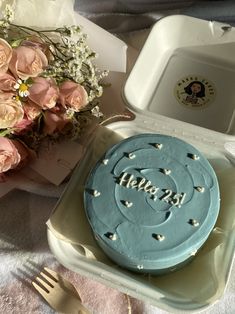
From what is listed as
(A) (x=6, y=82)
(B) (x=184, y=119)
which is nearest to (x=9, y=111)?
(A) (x=6, y=82)

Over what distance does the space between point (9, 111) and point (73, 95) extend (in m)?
0.08

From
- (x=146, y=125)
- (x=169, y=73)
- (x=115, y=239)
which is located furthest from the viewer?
(x=169, y=73)

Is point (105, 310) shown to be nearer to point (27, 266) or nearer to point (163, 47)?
point (27, 266)

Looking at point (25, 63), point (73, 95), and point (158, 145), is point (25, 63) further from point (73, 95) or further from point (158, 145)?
point (158, 145)

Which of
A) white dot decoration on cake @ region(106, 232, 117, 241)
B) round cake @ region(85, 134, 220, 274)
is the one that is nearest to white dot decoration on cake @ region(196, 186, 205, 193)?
round cake @ region(85, 134, 220, 274)

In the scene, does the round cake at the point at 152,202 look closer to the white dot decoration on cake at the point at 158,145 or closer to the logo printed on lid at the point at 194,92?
the white dot decoration on cake at the point at 158,145

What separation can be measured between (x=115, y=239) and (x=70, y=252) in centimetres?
6

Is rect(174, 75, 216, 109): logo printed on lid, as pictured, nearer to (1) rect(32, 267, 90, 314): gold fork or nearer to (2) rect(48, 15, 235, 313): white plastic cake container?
(2) rect(48, 15, 235, 313): white plastic cake container

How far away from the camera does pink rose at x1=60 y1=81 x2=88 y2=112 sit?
1.91 ft

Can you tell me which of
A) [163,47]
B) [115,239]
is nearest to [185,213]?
[115,239]

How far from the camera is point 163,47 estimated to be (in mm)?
718

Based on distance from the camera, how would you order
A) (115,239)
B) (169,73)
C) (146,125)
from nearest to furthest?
(115,239), (146,125), (169,73)

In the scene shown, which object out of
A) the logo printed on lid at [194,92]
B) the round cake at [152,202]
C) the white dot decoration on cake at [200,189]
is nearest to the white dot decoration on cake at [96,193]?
the round cake at [152,202]

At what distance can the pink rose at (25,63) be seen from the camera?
0.55 m
